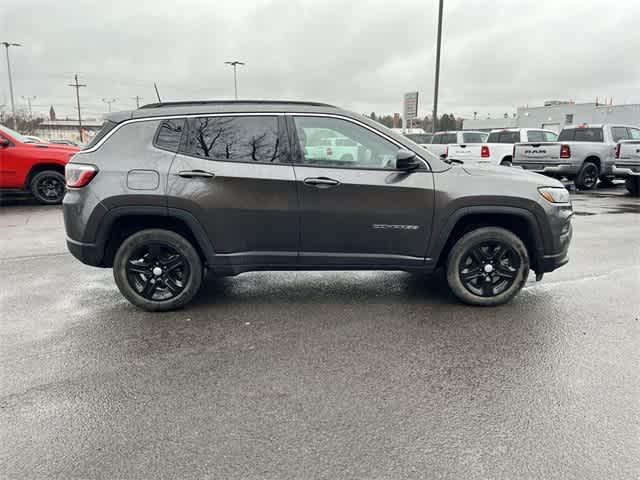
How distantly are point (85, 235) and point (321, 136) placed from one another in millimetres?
2264

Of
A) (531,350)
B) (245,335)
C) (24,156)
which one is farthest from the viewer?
(24,156)

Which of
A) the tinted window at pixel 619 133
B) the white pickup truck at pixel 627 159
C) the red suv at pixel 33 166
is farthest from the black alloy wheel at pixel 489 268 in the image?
the tinted window at pixel 619 133

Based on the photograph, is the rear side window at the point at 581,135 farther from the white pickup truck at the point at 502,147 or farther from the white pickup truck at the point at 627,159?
the white pickup truck at the point at 627,159

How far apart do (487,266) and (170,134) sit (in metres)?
3.14

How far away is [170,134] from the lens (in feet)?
13.6

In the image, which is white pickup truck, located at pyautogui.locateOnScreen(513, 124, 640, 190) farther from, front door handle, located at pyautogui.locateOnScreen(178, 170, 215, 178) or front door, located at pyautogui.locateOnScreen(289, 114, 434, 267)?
front door handle, located at pyautogui.locateOnScreen(178, 170, 215, 178)

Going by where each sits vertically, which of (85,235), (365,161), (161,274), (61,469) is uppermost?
(365,161)

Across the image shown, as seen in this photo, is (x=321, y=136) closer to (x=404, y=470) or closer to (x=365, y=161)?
(x=365, y=161)

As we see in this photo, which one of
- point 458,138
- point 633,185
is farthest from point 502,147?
point 633,185

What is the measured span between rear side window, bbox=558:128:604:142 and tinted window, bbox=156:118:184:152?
562 inches

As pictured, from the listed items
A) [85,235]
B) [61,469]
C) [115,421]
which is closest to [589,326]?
[115,421]

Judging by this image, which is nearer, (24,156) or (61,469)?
(61,469)

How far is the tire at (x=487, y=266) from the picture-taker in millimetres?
4324

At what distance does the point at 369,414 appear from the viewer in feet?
9.02
